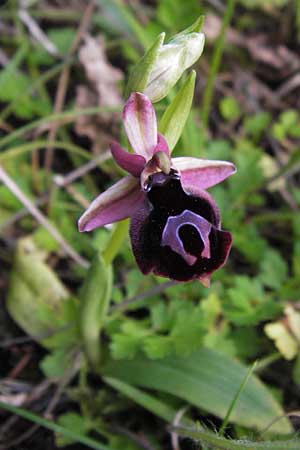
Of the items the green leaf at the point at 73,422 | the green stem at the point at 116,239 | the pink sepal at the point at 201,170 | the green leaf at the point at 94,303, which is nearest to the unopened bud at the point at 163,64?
the pink sepal at the point at 201,170

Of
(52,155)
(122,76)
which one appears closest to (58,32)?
(122,76)

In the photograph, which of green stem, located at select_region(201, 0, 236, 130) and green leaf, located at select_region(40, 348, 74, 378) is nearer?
green leaf, located at select_region(40, 348, 74, 378)

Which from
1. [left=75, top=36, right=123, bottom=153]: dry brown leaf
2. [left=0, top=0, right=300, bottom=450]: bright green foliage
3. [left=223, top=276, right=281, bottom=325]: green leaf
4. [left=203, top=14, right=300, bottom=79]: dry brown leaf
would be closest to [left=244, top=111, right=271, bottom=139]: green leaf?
[left=0, top=0, right=300, bottom=450]: bright green foliage

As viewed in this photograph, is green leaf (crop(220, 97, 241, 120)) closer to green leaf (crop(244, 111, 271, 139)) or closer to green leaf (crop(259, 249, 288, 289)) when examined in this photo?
green leaf (crop(244, 111, 271, 139))

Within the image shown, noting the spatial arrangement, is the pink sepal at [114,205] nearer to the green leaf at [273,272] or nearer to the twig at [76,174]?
the green leaf at [273,272]

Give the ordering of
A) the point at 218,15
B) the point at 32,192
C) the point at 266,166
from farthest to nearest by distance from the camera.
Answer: the point at 218,15 < the point at 266,166 < the point at 32,192

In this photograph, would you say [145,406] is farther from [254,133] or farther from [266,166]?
[254,133]
